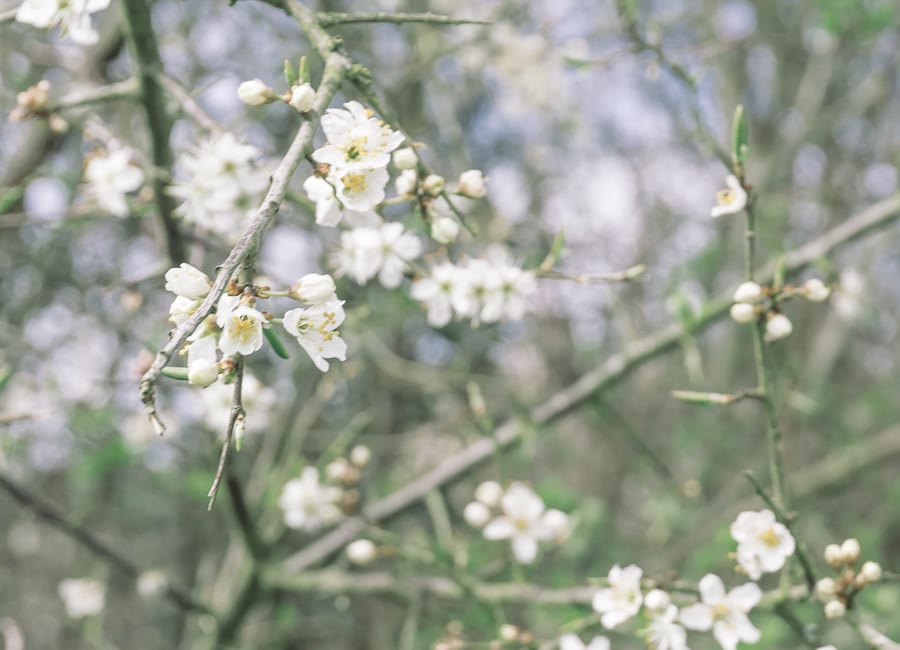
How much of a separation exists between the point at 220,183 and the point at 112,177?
468 mm

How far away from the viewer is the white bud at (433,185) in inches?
58.7

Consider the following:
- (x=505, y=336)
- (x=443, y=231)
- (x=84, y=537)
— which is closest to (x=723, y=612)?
(x=443, y=231)

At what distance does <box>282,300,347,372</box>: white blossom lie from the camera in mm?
1296

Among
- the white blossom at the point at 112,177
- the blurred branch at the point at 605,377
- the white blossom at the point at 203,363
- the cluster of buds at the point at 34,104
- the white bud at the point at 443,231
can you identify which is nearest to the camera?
the white blossom at the point at 203,363

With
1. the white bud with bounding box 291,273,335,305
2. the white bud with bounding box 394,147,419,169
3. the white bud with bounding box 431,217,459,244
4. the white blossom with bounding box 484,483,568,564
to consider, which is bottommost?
the white blossom with bounding box 484,483,568,564

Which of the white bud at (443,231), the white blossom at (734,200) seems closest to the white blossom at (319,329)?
the white bud at (443,231)

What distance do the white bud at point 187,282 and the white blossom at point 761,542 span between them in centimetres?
119

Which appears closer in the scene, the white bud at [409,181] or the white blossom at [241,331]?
the white blossom at [241,331]

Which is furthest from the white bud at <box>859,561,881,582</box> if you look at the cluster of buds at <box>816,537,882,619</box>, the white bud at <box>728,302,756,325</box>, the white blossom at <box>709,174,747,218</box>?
the white blossom at <box>709,174,747,218</box>

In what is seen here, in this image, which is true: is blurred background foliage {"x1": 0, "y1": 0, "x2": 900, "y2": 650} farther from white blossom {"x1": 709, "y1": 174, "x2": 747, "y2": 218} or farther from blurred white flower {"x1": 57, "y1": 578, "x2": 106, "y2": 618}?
white blossom {"x1": 709, "y1": 174, "x2": 747, "y2": 218}

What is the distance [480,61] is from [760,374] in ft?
13.6

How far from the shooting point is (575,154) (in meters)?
6.85

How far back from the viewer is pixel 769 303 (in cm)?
182

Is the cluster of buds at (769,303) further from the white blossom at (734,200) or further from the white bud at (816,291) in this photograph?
the white blossom at (734,200)
